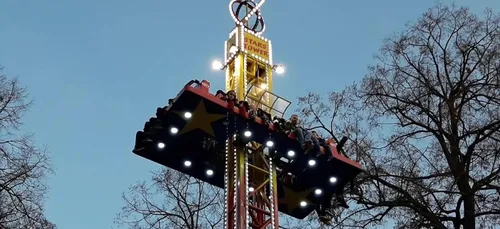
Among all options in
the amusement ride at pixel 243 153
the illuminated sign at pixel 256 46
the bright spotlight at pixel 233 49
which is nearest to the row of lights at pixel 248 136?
the amusement ride at pixel 243 153

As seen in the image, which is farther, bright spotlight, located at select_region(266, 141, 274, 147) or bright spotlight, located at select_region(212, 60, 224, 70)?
bright spotlight, located at select_region(212, 60, 224, 70)

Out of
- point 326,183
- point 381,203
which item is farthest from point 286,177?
point 381,203

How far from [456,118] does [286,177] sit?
3.19m

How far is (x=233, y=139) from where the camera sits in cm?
1587

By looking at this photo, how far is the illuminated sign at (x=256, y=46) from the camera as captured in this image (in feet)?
60.0

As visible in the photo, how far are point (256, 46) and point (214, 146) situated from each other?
3041 mm

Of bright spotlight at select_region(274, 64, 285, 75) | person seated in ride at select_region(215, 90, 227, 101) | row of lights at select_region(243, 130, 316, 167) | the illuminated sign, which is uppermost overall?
the illuminated sign

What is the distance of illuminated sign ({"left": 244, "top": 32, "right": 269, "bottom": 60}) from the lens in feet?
60.0

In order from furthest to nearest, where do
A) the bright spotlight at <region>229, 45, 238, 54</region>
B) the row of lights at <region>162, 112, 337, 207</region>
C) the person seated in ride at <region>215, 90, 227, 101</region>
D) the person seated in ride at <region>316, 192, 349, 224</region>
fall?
the bright spotlight at <region>229, 45, 238, 54</region>, the person seated in ride at <region>316, 192, 349, 224</region>, the row of lights at <region>162, 112, 337, 207</region>, the person seated in ride at <region>215, 90, 227, 101</region>

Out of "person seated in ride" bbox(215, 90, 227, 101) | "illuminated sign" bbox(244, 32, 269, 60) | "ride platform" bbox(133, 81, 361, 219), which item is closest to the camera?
"ride platform" bbox(133, 81, 361, 219)

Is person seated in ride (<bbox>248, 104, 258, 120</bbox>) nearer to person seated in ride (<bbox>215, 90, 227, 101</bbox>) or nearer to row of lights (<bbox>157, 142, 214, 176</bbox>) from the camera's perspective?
person seated in ride (<bbox>215, 90, 227, 101</bbox>)

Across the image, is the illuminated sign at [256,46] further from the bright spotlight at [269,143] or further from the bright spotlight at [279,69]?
the bright spotlight at [269,143]

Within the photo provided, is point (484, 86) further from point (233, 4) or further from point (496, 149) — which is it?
point (233, 4)

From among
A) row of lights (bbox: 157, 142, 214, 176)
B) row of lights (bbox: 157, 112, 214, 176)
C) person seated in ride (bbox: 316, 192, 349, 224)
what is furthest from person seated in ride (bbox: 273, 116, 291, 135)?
person seated in ride (bbox: 316, 192, 349, 224)
